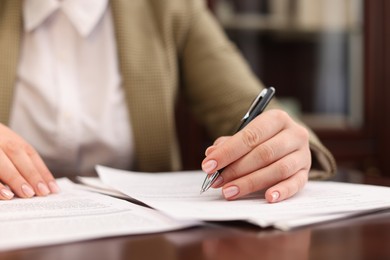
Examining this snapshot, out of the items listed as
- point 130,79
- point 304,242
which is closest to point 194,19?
point 130,79

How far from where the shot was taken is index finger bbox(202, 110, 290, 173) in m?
0.55

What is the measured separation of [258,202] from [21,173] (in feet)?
0.91

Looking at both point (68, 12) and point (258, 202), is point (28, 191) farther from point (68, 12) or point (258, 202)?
point (68, 12)

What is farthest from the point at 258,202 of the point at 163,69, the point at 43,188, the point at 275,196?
the point at 163,69

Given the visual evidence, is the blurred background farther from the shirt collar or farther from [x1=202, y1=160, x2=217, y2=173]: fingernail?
[x1=202, y1=160, x2=217, y2=173]: fingernail

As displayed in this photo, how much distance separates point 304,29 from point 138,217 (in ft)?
5.04

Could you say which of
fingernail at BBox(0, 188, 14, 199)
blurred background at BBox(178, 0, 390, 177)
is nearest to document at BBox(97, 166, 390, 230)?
fingernail at BBox(0, 188, 14, 199)

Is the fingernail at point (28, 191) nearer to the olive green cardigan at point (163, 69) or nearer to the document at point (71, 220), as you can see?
the document at point (71, 220)

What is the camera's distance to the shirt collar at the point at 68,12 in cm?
94

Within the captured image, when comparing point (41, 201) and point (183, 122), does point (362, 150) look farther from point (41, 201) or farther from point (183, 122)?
point (41, 201)

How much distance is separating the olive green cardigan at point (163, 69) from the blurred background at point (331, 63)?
2.22 feet

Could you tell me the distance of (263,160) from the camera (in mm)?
585

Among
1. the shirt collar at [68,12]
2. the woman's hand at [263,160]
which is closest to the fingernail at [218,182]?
the woman's hand at [263,160]

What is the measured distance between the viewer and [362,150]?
181cm
